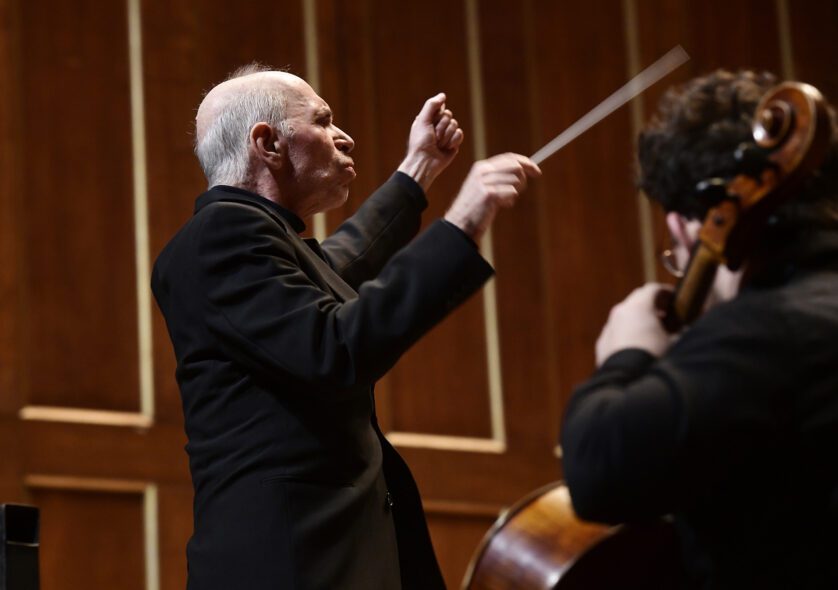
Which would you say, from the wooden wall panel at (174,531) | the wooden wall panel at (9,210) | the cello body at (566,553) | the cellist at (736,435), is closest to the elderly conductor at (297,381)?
the cellist at (736,435)

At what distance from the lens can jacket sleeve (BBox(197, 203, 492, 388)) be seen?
6.75 ft

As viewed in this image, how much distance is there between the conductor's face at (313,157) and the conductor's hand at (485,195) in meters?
0.46

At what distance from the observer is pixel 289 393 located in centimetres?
215

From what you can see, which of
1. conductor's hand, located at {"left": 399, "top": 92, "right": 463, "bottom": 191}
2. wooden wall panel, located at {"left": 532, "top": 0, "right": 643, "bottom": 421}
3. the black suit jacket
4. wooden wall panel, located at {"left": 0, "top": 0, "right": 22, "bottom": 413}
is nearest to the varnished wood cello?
the black suit jacket

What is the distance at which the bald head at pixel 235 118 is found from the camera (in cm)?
249

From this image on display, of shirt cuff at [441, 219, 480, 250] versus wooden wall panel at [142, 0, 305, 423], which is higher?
wooden wall panel at [142, 0, 305, 423]

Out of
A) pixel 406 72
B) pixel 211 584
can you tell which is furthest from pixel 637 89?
pixel 211 584

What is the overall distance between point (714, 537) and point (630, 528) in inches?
55.3

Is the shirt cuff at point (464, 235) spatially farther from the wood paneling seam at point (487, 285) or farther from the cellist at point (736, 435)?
the wood paneling seam at point (487, 285)

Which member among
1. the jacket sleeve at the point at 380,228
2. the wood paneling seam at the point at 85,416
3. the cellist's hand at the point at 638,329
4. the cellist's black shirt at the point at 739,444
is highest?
the jacket sleeve at the point at 380,228

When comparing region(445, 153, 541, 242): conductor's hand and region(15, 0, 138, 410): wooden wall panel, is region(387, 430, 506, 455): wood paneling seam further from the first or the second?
region(445, 153, 541, 242): conductor's hand

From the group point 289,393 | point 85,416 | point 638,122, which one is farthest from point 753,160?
point 638,122

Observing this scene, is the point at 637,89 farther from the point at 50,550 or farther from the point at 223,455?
the point at 223,455

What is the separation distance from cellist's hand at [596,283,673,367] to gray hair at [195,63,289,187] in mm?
1020
